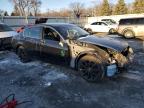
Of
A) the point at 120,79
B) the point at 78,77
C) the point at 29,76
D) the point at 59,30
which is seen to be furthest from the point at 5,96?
the point at 120,79

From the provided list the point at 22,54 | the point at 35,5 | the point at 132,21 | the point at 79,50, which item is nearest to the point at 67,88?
the point at 79,50

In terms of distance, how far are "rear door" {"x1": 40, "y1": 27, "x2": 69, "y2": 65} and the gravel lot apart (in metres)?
0.49

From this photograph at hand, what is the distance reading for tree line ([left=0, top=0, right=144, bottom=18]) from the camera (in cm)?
4805

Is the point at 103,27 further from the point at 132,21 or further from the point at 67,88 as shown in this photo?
the point at 67,88

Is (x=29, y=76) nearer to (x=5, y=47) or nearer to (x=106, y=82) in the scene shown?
(x=106, y=82)

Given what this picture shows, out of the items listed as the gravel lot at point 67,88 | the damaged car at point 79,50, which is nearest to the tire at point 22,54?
the damaged car at point 79,50

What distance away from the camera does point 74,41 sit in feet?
20.4

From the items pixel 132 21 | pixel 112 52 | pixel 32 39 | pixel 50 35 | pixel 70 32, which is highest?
pixel 132 21

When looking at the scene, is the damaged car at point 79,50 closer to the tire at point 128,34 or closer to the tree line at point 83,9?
the tire at point 128,34

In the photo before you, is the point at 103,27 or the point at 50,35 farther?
the point at 103,27

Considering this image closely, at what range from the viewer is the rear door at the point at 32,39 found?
7301 millimetres

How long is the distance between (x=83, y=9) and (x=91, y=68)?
66.8 meters

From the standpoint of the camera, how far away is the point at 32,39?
24.8 feet

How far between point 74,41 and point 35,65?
2.34m
